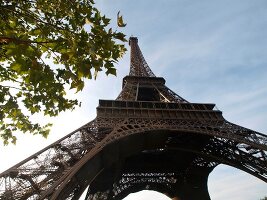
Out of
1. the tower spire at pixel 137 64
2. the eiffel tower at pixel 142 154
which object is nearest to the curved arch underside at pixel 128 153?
the eiffel tower at pixel 142 154

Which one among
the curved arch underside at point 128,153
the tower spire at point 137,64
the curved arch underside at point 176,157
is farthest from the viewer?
the tower spire at point 137,64

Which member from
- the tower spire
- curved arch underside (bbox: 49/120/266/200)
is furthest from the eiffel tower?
the tower spire

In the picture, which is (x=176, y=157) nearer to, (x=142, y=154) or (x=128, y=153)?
(x=142, y=154)

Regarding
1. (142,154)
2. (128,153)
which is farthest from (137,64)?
(128,153)

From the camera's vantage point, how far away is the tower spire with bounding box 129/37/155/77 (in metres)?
37.5

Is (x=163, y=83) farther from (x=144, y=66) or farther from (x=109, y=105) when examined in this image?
(x=109, y=105)

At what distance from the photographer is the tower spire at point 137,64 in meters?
37.5

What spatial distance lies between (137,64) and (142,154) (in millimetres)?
15948

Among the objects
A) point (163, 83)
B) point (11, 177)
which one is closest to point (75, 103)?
point (11, 177)

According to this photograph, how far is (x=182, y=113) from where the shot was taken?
23672 mm

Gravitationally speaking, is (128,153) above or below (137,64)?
below

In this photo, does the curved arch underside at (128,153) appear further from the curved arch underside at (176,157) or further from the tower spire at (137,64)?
the tower spire at (137,64)

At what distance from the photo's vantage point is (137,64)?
132ft

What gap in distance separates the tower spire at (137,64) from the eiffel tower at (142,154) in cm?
426
